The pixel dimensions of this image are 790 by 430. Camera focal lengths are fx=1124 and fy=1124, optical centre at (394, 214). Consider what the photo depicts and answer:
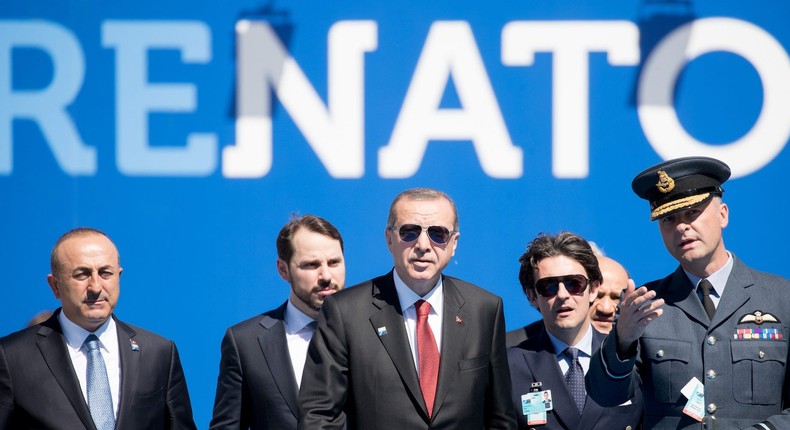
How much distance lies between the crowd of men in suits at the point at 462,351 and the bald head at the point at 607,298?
45cm

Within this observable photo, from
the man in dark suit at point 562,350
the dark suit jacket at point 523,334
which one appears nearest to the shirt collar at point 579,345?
the man in dark suit at point 562,350

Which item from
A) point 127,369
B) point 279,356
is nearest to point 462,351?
point 279,356

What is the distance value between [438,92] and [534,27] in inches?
26.1

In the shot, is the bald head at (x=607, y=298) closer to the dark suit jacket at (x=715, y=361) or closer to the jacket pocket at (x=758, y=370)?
the dark suit jacket at (x=715, y=361)

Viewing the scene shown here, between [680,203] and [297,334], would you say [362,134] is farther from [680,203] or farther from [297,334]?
[680,203]

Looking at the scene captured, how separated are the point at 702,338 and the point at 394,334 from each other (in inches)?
44.5

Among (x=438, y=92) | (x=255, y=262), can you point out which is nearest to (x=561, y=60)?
(x=438, y=92)

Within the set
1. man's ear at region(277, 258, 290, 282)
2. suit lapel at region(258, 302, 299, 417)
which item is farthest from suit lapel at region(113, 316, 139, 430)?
man's ear at region(277, 258, 290, 282)

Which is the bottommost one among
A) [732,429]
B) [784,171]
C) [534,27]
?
[732,429]

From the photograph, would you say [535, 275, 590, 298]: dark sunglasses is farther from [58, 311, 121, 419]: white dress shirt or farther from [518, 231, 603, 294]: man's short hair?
[58, 311, 121, 419]: white dress shirt

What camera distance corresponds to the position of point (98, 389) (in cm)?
448

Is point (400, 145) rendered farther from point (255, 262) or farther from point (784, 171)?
point (784, 171)

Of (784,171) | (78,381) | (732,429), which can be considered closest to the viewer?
(732,429)

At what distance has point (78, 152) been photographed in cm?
647
